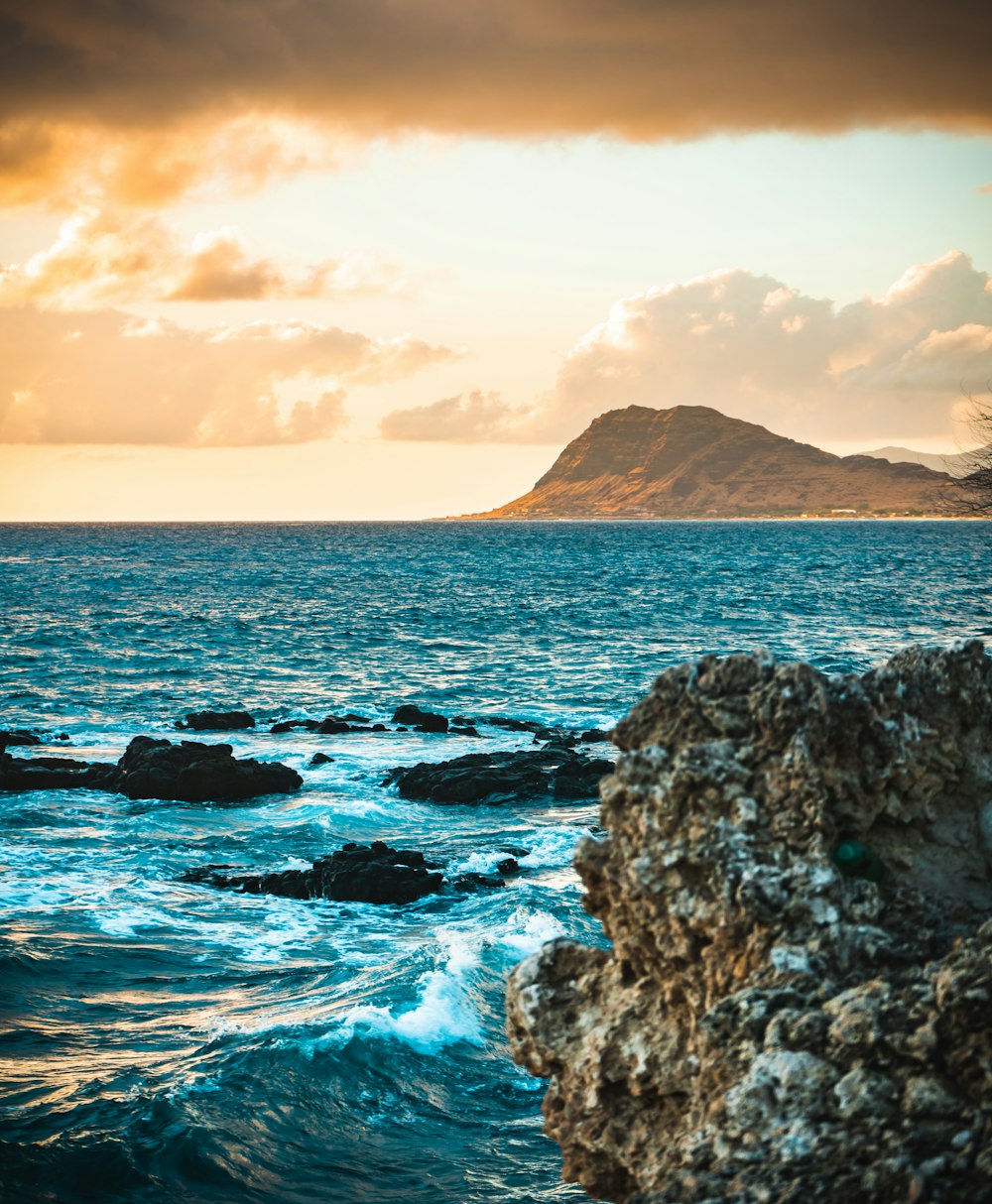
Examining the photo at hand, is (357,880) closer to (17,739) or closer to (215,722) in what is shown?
(17,739)

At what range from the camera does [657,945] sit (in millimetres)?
6723

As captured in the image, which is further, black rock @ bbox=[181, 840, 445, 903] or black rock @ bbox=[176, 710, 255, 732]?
black rock @ bbox=[176, 710, 255, 732]

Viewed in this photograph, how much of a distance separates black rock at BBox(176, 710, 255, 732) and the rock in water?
1270 inches

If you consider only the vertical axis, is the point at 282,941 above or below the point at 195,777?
below

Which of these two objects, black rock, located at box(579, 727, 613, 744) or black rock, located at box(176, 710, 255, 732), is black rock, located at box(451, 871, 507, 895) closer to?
black rock, located at box(579, 727, 613, 744)

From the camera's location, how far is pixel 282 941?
Result: 1839 cm

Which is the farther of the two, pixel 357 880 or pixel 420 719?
pixel 420 719

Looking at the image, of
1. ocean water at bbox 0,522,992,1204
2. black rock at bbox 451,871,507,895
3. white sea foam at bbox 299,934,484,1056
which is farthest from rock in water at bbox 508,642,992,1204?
black rock at bbox 451,871,507,895

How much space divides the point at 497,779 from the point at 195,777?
782 centimetres

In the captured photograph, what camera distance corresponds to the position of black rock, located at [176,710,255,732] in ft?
125

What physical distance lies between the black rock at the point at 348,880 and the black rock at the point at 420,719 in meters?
15.7

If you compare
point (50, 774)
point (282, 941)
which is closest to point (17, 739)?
point (50, 774)

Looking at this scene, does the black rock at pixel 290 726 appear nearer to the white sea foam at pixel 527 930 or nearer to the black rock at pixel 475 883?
the black rock at pixel 475 883

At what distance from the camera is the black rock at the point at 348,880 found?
20719 millimetres
